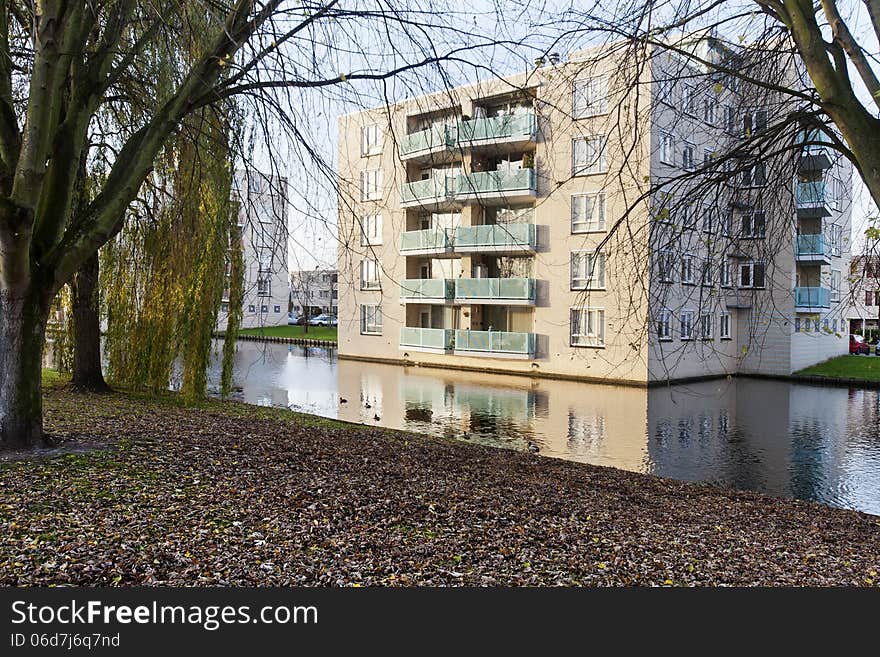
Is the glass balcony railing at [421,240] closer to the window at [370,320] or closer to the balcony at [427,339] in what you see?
the balcony at [427,339]

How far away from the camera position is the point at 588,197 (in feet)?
86.4

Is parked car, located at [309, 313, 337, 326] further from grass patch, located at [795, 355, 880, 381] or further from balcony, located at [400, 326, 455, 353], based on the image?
grass patch, located at [795, 355, 880, 381]

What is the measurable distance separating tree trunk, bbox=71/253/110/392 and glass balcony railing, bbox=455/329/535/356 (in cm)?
1720

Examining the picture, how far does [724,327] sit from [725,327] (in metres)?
0.11

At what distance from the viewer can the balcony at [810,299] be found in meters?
31.0

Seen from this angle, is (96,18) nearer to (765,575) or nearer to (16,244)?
(16,244)

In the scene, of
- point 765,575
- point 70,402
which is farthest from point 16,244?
point 765,575

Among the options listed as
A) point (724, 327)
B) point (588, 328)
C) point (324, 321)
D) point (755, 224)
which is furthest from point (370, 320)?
point (324, 321)

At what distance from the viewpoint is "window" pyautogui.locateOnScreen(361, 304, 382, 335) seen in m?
34.5

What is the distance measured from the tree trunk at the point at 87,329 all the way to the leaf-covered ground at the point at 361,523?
4871 mm

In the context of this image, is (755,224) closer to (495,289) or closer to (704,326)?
(704,326)

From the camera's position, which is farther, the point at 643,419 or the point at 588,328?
the point at 588,328

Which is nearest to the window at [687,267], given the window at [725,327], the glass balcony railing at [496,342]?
the glass balcony railing at [496,342]

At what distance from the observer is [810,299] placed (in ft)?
102
